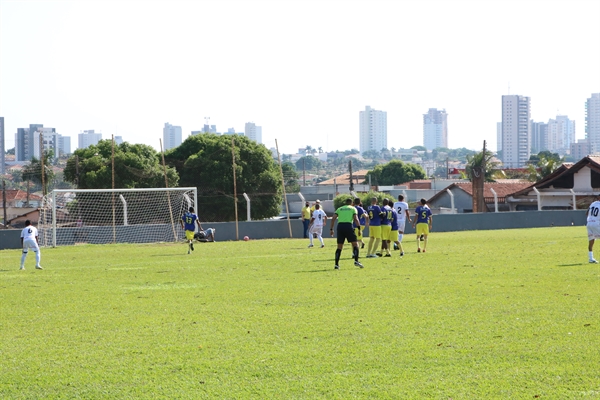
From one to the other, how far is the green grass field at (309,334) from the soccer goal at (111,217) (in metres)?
17.8

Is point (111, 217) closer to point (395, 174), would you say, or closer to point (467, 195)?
point (467, 195)

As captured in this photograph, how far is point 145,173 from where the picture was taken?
2148 inches

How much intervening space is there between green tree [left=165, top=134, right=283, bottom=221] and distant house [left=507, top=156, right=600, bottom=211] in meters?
18.8

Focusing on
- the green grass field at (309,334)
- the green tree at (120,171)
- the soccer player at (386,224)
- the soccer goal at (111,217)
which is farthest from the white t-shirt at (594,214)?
the green tree at (120,171)

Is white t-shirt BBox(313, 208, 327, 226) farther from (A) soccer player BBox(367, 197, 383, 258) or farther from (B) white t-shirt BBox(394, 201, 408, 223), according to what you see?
(A) soccer player BBox(367, 197, 383, 258)

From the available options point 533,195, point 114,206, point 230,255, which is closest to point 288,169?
point 533,195

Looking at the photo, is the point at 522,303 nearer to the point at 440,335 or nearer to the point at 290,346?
the point at 440,335

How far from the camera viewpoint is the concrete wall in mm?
37500

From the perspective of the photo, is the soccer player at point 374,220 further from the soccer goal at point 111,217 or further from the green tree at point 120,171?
the green tree at point 120,171

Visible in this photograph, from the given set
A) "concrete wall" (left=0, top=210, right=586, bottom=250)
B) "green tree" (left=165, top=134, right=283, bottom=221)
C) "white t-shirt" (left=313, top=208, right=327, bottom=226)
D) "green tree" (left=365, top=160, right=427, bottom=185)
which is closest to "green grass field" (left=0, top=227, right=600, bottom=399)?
"white t-shirt" (left=313, top=208, right=327, bottom=226)

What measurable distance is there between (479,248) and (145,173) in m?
32.6

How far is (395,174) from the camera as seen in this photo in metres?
118

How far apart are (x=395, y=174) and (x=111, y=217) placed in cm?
8081

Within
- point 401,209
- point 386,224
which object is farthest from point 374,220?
point 401,209
